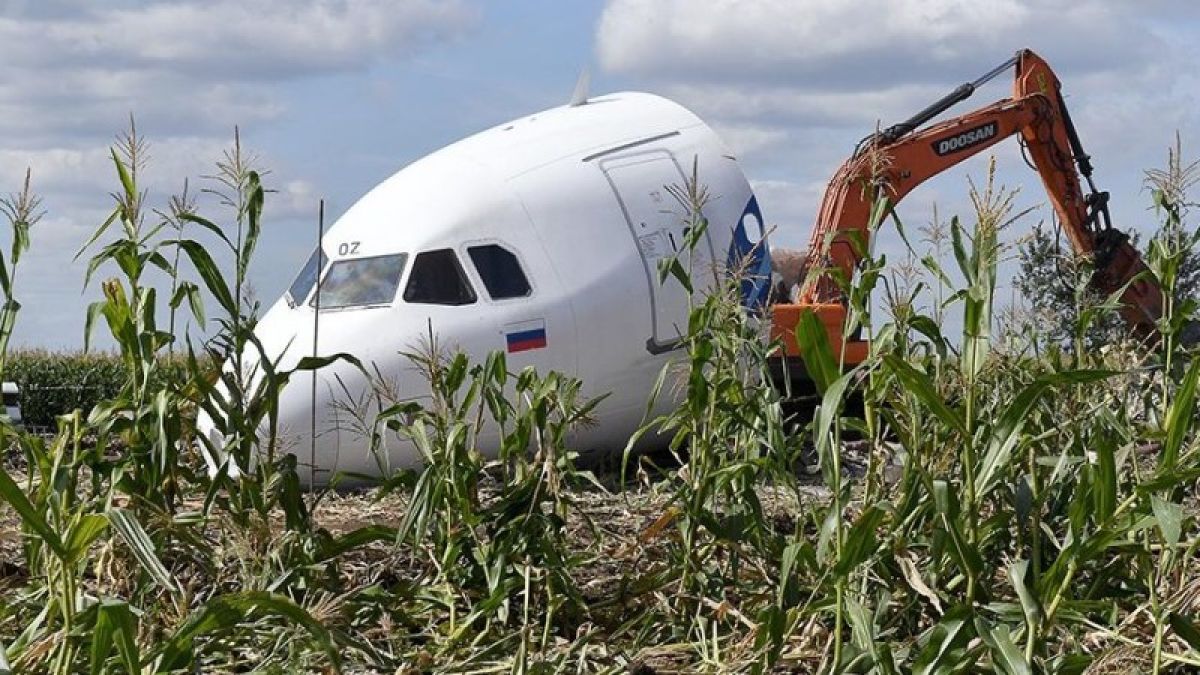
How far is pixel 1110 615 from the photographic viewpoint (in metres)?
5.47

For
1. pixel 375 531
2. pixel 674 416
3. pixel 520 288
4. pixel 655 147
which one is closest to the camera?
pixel 375 531

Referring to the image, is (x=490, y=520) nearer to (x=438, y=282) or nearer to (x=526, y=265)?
(x=438, y=282)

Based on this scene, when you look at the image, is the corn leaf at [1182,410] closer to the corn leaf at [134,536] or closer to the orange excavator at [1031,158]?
the corn leaf at [134,536]

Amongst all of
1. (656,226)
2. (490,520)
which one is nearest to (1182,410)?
(490,520)

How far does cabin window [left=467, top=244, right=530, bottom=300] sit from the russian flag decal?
24cm

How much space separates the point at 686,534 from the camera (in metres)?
6.01

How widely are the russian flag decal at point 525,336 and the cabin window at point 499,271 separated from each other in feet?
0.79

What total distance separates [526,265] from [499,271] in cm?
21

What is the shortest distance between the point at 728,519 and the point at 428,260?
23.4 feet

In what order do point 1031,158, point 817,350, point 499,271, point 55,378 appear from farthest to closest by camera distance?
point 55,378
point 1031,158
point 499,271
point 817,350

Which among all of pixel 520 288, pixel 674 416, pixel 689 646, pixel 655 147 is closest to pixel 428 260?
pixel 520 288

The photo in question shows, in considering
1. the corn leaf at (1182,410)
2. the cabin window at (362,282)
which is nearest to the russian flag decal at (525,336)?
the cabin window at (362,282)

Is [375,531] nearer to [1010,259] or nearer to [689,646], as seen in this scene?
[689,646]

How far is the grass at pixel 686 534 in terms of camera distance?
500 cm
